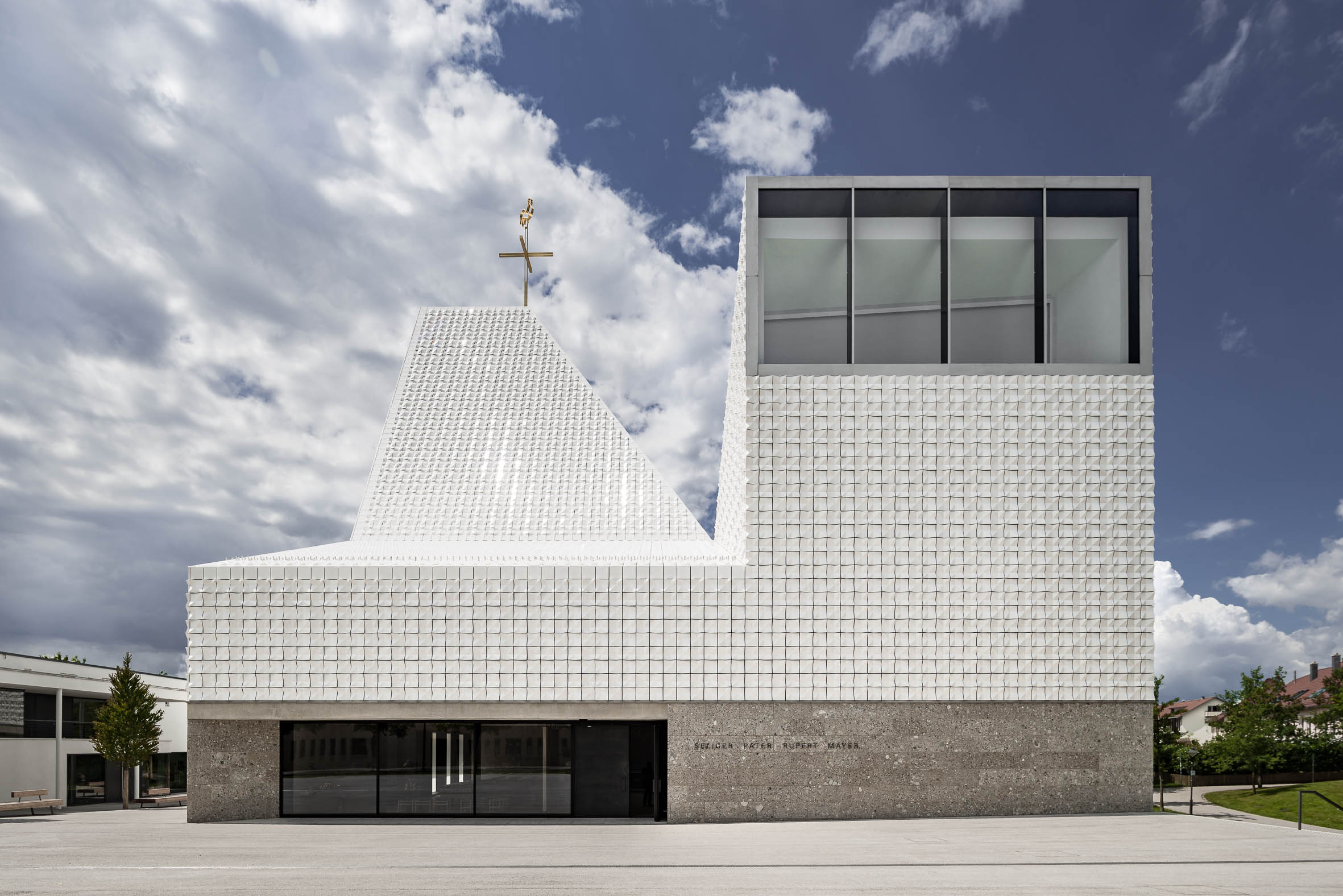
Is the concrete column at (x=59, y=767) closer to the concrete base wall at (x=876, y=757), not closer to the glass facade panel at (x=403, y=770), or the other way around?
the concrete base wall at (x=876, y=757)

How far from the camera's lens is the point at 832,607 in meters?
14.9

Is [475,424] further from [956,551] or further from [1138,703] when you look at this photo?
[1138,703]

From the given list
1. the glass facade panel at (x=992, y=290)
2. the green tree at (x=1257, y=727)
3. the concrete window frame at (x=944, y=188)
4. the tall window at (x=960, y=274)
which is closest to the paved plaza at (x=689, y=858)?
the concrete window frame at (x=944, y=188)

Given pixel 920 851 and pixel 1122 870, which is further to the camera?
pixel 920 851

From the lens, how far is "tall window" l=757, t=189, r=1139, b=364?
51.4 feet

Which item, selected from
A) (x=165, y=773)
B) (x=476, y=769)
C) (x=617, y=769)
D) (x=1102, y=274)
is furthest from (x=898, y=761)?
(x=165, y=773)

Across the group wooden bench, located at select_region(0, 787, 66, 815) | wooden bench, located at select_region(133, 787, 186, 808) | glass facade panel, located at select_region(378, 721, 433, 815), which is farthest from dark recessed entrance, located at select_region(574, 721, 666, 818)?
wooden bench, located at select_region(133, 787, 186, 808)

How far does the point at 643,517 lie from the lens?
68.0ft

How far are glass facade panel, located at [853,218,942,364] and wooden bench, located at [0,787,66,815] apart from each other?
Answer: 22.8 meters

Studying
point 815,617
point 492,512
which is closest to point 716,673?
point 815,617

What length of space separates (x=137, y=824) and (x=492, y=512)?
9117 mm

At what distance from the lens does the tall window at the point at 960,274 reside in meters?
15.7

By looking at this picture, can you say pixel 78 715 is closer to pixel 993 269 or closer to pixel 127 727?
pixel 127 727

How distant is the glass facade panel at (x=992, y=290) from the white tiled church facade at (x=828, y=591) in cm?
62
